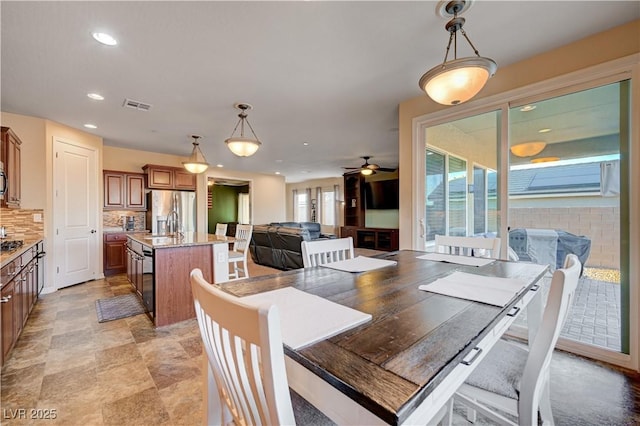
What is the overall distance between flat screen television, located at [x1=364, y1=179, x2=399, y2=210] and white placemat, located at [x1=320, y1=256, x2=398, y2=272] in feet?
22.3

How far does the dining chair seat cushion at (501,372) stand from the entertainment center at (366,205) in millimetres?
6923

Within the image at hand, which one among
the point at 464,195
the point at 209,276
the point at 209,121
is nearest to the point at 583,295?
the point at 464,195

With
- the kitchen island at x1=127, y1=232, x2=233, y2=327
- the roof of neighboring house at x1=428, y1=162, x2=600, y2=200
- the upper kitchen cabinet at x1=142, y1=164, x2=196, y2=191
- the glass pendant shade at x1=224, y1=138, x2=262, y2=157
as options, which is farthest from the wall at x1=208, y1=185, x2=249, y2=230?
the roof of neighboring house at x1=428, y1=162, x2=600, y2=200

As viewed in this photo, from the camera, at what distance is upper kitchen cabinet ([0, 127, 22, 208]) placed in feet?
9.62

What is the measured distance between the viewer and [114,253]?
5.09m

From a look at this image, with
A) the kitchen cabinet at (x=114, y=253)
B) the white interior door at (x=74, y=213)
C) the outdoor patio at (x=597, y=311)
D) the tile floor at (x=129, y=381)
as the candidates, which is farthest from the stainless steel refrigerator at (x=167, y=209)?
the outdoor patio at (x=597, y=311)

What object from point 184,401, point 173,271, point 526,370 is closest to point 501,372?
point 526,370

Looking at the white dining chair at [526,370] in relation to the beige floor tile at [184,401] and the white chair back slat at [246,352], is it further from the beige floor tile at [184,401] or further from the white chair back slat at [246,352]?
the beige floor tile at [184,401]

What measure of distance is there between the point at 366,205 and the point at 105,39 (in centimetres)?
774

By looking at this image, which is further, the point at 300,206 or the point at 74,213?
the point at 300,206

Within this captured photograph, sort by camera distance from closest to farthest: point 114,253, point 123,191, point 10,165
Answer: point 10,165
point 114,253
point 123,191

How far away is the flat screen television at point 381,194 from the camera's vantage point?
8.45 m

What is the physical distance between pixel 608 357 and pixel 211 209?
1087cm

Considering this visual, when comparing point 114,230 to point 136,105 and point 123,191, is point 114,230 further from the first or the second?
point 136,105
